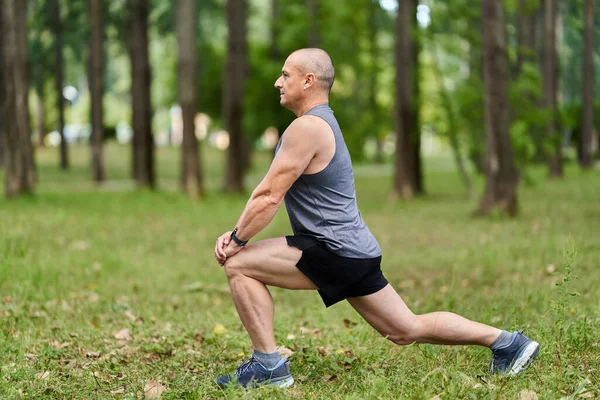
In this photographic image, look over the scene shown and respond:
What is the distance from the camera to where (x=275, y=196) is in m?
4.83

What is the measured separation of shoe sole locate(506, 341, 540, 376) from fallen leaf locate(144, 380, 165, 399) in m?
2.02

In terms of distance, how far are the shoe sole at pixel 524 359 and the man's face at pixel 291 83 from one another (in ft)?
6.42

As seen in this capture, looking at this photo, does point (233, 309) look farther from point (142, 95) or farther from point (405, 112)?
point (142, 95)

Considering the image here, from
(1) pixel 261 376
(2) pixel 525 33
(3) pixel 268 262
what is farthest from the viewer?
(2) pixel 525 33

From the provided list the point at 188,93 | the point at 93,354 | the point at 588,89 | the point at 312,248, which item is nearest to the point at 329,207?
the point at 312,248

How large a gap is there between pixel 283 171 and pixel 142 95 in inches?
933

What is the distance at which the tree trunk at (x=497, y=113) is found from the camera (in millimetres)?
17219

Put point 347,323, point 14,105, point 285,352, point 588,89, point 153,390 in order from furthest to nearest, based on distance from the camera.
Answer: point 588,89, point 14,105, point 347,323, point 285,352, point 153,390

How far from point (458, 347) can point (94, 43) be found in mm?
24849

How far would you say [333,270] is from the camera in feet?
16.2

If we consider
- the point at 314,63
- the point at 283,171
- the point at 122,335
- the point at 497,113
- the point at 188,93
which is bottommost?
the point at 122,335

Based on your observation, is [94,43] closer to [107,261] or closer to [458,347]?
[107,261]

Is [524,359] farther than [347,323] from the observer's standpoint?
No

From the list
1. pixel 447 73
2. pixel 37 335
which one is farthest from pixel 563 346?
pixel 447 73
